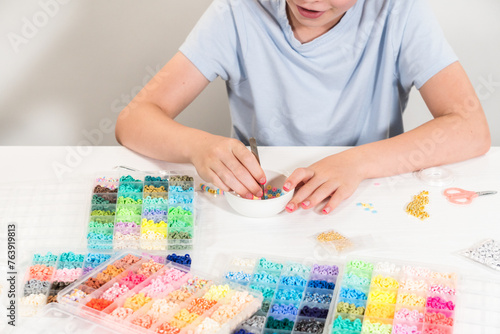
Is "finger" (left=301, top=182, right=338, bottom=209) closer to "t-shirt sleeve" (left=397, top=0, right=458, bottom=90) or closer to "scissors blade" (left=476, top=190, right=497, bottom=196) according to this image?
"scissors blade" (left=476, top=190, right=497, bottom=196)

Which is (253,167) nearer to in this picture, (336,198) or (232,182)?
(232,182)

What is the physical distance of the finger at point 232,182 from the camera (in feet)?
3.63

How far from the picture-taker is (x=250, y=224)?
1067mm

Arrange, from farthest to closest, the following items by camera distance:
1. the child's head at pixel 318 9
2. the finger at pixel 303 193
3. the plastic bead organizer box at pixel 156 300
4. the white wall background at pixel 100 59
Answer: the white wall background at pixel 100 59, the child's head at pixel 318 9, the finger at pixel 303 193, the plastic bead organizer box at pixel 156 300

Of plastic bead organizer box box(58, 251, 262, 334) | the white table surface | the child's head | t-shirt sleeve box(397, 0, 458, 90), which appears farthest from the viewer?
t-shirt sleeve box(397, 0, 458, 90)

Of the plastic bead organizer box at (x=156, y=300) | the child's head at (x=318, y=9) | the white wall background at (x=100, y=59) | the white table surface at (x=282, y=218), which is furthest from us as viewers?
the white wall background at (x=100, y=59)

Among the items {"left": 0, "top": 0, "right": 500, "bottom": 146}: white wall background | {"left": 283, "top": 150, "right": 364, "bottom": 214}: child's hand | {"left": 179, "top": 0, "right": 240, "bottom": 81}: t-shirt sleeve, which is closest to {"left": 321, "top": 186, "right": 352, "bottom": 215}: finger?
{"left": 283, "top": 150, "right": 364, "bottom": 214}: child's hand

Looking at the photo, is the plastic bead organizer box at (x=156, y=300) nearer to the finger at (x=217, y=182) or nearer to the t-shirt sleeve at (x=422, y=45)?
the finger at (x=217, y=182)

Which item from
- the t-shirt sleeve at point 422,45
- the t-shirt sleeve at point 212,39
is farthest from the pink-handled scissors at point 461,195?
the t-shirt sleeve at point 212,39

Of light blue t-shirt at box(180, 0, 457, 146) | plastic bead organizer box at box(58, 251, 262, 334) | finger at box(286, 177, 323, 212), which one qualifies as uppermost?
light blue t-shirt at box(180, 0, 457, 146)

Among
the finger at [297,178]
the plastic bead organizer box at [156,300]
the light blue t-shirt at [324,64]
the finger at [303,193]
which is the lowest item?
the plastic bead organizer box at [156,300]

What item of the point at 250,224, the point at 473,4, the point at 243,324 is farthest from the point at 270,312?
the point at 473,4

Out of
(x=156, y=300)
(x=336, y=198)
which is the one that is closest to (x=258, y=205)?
(x=336, y=198)

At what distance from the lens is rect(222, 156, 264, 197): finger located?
1104 millimetres
